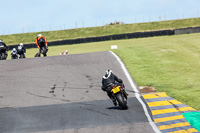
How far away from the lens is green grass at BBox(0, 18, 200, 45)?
5405cm

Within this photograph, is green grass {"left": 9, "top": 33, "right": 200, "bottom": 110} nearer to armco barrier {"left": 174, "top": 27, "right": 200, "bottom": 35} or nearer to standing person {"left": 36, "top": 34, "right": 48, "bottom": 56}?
standing person {"left": 36, "top": 34, "right": 48, "bottom": 56}

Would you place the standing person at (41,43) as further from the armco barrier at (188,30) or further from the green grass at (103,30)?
the green grass at (103,30)

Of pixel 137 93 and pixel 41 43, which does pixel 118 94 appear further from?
pixel 41 43

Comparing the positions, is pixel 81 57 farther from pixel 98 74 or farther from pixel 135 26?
pixel 135 26

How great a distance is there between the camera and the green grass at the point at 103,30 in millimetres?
54047

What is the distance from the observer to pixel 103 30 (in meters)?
55.7

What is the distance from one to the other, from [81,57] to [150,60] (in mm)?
4386

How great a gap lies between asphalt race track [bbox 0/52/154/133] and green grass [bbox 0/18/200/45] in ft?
106

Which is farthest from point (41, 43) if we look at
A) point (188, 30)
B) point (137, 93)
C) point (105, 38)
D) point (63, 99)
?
point (188, 30)

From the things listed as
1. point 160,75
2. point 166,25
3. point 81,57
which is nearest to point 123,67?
point 160,75

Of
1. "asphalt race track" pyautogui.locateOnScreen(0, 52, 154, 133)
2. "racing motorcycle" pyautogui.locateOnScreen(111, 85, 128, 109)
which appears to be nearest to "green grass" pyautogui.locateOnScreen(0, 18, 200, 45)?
"asphalt race track" pyautogui.locateOnScreen(0, 52, 154, 133)

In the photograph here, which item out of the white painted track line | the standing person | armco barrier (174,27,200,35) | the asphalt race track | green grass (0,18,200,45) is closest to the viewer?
the white painted track line

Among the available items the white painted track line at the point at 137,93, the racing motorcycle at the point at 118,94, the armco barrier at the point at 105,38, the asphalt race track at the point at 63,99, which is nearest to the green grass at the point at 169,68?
the white painted track line at the point at 137,93

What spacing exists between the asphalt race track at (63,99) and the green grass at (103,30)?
32.4 meters
